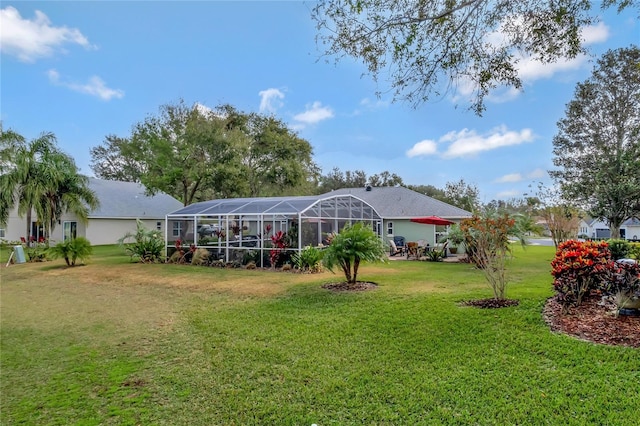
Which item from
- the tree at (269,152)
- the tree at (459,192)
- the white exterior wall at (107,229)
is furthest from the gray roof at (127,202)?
the tree at (459,192)

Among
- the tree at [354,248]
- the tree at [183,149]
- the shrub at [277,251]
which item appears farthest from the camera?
the tree at [183,149]

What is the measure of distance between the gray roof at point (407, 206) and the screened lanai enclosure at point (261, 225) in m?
3.81

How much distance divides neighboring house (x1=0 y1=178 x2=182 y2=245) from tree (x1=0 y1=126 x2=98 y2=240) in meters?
2.91

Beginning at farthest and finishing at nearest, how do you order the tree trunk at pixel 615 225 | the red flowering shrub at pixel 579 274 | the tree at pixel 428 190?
the tree at pixel 428 190 → the tree trunk at pixel 615 225 → the red flowering shrub at pixel 579 274

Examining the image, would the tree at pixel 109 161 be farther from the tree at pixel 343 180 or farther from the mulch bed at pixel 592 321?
the mulch bed at pixel 592 321

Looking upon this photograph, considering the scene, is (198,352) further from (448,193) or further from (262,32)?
(448,193)

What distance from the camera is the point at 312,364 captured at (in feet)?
15.9

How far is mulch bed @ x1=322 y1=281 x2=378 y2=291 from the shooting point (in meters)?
9.26

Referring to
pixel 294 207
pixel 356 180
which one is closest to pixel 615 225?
pixel 294 207

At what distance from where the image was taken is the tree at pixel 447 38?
663 cm

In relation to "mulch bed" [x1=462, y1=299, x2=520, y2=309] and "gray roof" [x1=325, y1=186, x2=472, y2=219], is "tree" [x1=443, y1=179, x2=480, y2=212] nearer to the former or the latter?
"gray roof" [x1=325, y1=186, x2=472, y2=219]

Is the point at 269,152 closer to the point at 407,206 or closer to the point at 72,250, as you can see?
the point at 407,206

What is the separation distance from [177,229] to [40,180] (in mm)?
8966

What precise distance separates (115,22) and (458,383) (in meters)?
14.0
